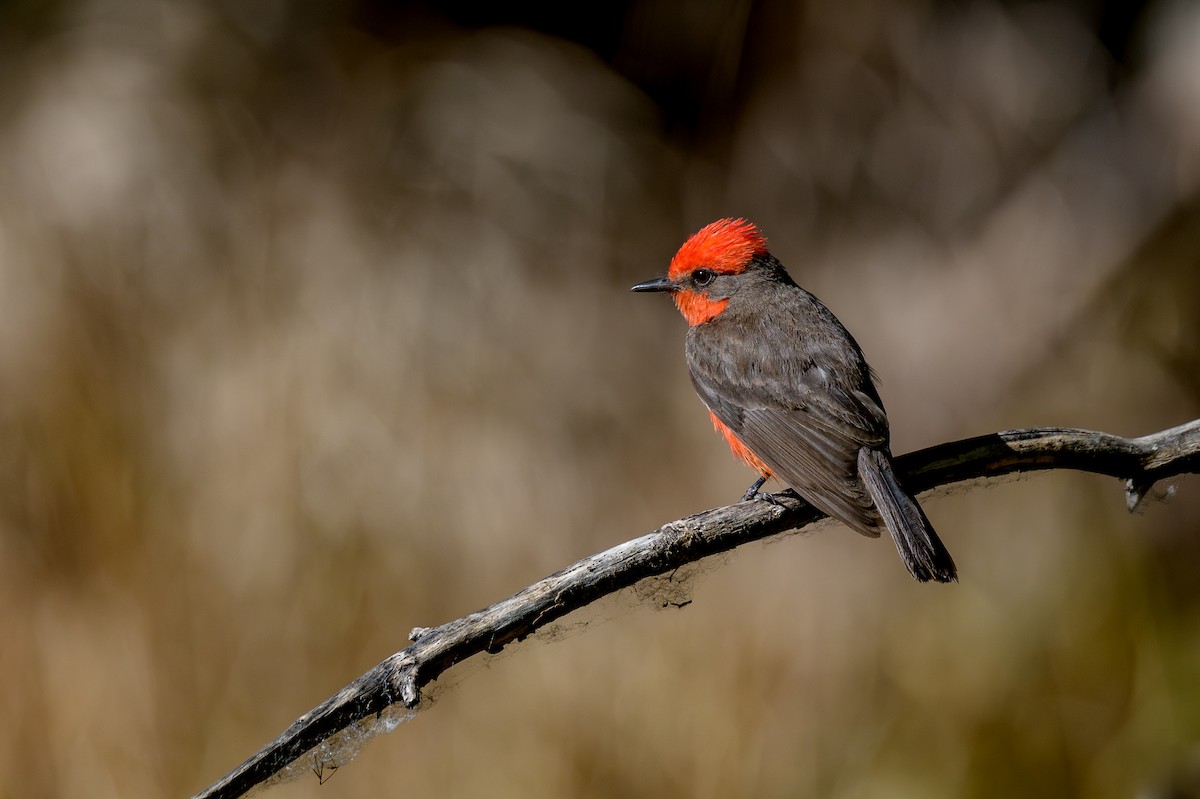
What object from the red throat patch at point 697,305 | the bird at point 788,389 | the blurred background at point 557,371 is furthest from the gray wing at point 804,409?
the blurred background at point 557,371

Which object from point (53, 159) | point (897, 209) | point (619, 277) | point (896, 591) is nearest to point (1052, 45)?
point (897, 209)

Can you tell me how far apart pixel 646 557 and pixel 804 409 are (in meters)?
1.01

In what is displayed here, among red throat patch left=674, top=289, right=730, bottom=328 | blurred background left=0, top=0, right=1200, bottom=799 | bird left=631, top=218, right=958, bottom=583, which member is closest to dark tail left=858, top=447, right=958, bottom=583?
bird left=631, top=218, right=958, bottom=583

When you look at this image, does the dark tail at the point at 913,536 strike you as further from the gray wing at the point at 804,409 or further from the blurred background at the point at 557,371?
the blurred background at the point at 557,371

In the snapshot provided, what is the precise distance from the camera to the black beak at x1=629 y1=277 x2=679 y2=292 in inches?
140

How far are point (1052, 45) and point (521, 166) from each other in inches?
106

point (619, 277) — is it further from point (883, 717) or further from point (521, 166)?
point (883, 717)

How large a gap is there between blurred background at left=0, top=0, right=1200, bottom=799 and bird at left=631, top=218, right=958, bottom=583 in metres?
1.84

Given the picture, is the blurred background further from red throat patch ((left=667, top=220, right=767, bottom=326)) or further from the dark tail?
the dark tail

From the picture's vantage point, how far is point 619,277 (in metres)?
5.54

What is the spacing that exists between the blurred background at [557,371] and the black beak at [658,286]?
5.66 feet

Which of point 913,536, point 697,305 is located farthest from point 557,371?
point 913,536

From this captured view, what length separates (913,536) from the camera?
258 cm

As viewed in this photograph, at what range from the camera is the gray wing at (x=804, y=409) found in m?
2.74
